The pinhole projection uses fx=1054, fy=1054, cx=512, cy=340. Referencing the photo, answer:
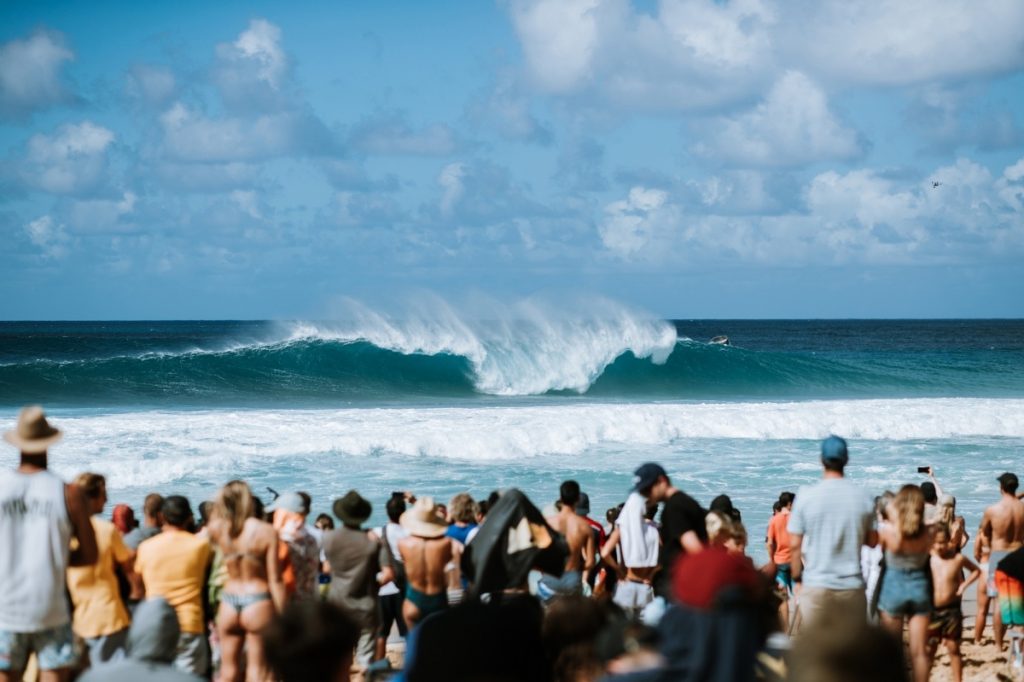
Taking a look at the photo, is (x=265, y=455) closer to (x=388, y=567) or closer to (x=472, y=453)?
(x=472, y=453)

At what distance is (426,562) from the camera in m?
5.43

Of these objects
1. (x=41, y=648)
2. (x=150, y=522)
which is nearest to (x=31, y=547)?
(x=41, y=648)

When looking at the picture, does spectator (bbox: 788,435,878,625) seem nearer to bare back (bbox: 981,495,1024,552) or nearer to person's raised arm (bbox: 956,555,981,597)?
person's raised arm (bbox: 956,555,981,597)

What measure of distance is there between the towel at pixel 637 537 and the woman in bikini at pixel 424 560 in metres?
1.09

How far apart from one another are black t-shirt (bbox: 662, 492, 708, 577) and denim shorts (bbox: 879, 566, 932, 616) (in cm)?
95

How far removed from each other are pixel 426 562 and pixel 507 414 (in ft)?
55.4

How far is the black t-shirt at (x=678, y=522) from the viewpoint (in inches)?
203

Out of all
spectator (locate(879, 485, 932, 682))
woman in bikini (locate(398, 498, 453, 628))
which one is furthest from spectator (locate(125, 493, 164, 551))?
spectator (locate(879, 485, 932, 682))

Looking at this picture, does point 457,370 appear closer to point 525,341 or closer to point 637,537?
point 525,341

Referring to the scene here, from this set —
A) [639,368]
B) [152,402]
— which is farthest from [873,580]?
[639,368]

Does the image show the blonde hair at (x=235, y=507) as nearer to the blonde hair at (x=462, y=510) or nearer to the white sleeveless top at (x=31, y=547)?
the white sleeveless top at (x=31, y=547)

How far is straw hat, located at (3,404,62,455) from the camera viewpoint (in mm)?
4020

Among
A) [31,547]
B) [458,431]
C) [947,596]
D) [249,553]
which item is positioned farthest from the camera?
[458,431]

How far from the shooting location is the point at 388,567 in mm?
5770
